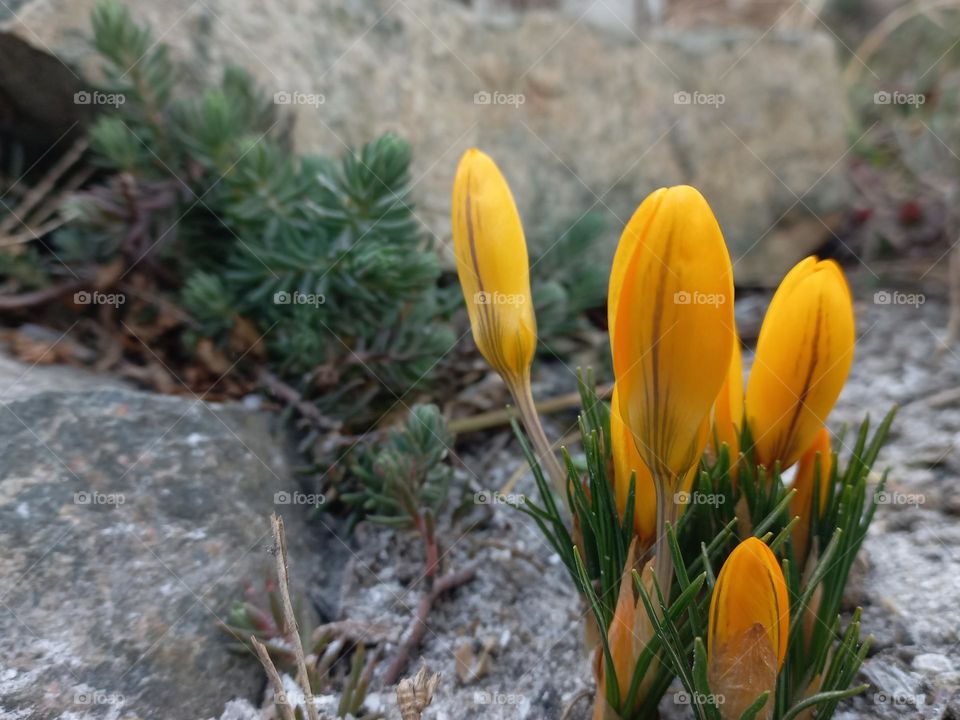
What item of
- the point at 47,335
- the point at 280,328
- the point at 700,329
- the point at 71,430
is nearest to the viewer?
the point at 700,329

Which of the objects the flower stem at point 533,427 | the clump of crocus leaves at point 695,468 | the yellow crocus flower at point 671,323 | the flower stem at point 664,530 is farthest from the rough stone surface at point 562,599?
the yellow crocus flower at point 671,323

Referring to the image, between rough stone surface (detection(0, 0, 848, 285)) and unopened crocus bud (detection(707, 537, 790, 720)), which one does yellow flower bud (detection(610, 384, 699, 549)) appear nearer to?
unopened crocus bud (detection(707, 537, 790, 720))

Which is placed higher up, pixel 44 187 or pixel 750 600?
pixel 44 187

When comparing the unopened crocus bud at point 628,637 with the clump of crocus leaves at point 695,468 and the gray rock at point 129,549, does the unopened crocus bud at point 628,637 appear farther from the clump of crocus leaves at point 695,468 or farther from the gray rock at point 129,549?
the gray rock at point 129,549

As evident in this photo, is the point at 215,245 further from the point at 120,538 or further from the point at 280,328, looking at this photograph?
the point at 120,538

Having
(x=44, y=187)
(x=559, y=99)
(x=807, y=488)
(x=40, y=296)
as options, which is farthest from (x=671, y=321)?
(x=559, y=99)

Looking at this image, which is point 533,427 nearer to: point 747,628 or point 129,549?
point 747,628

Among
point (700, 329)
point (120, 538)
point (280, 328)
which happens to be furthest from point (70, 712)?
point (700, 329)
